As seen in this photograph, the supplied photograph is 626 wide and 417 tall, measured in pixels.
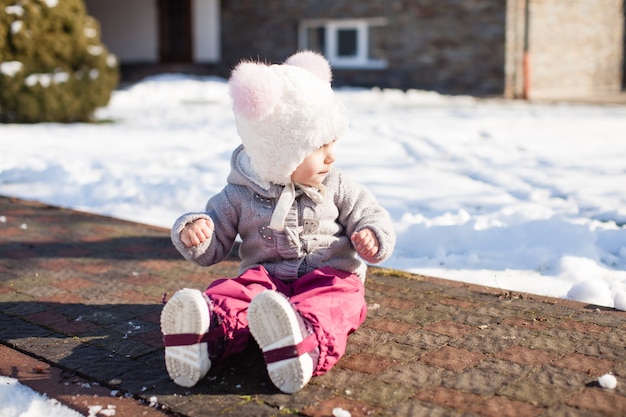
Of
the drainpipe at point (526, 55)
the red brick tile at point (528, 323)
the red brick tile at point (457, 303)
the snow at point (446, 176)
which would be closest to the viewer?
the red brick tile at point (528, 323)

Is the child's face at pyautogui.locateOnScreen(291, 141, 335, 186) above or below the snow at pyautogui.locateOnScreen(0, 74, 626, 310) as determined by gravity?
above

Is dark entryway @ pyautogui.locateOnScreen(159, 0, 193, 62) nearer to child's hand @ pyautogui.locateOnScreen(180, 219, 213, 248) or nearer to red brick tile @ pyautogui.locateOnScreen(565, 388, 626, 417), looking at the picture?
child's hand @ pyautogui.locateOnScreen(180, 219, 213, 248)

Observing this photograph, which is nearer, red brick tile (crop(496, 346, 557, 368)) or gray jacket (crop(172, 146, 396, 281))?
red brick tile (crop(496, 346, 557, 368))

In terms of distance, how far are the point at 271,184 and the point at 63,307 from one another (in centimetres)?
109

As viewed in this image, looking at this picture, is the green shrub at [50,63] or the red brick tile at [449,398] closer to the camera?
the red brick tile at [449,398]

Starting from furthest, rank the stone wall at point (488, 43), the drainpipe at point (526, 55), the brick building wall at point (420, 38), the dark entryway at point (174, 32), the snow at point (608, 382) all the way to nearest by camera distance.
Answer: the dark entryway at point (174, 32), the brick building wall at point (420, 38), the stone wall at point (488, 43), the drainpipe at point (526, 55), the snow at point (608, 382)

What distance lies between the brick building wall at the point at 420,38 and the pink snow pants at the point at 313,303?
403 inches

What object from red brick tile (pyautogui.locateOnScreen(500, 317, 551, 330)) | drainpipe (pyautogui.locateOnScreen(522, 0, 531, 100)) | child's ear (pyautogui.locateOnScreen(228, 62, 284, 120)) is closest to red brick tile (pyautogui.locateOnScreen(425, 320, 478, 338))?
red brick tile (pyautogui.locateOnScreen(500, 317, 551, 330))

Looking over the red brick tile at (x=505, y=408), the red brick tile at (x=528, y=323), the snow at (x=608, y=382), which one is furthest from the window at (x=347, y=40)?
the red brick tile at (x=505, y=408)

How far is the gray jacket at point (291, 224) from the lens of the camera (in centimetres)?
268

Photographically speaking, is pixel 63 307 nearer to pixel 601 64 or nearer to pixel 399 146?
pixel 399 146

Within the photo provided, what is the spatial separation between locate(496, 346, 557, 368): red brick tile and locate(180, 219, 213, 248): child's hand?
40.9 inches

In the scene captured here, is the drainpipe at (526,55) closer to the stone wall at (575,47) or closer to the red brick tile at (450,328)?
the stone wall at (575,47)

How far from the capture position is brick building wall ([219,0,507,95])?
12.3 metres
